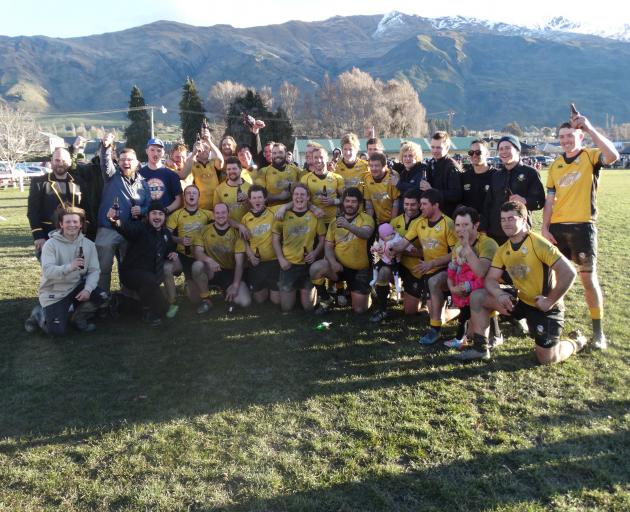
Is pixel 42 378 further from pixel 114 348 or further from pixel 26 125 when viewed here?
pixel 26 125

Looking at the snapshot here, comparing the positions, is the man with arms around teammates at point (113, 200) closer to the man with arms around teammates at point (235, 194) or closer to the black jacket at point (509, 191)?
the man with arms around teammates at point (235, 194)

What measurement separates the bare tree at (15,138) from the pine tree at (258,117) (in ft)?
62.9

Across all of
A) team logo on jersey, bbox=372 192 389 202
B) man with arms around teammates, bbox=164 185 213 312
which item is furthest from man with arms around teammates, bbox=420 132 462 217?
man with arms around teammates, bbox=164 185 213 312

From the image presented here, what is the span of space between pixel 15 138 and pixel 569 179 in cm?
4841

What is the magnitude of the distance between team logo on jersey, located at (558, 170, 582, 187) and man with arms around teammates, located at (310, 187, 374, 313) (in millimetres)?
2345

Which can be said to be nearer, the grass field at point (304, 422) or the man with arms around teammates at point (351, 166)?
the grass field at point (304, 422)

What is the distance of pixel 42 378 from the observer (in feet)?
15.6

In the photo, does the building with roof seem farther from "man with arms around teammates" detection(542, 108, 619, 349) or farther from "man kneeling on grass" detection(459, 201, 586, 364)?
"man kneeling on grass" detection(459, 201, 586, 364)

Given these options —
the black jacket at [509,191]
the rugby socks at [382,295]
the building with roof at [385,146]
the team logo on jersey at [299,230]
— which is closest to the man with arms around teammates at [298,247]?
the team logo on jersey at [299,230]

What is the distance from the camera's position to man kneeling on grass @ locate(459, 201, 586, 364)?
15.4ft

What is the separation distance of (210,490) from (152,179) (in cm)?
508

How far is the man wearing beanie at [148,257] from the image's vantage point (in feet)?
20.9

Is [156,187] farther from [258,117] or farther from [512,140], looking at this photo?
[258,117]

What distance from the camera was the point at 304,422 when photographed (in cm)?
395
